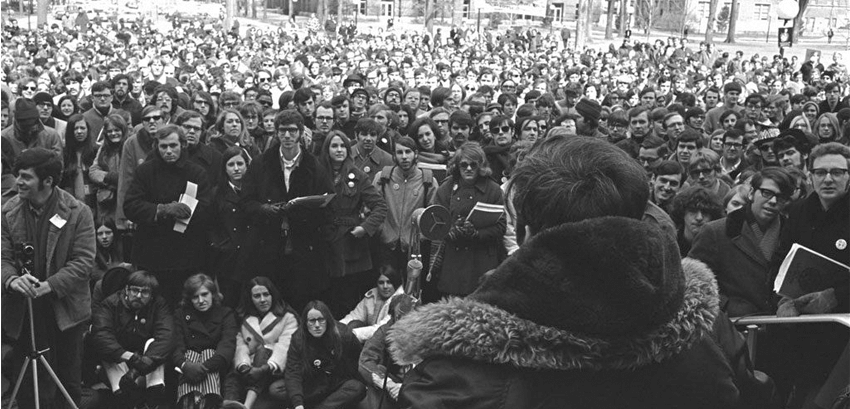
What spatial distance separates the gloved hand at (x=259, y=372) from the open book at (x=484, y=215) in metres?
1.54

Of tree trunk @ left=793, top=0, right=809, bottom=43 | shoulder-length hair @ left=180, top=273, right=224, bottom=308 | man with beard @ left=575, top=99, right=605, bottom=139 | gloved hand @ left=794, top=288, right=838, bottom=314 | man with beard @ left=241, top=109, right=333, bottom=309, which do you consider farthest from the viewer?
tree trunk @ left=793, top=0, right=809, bottom=43

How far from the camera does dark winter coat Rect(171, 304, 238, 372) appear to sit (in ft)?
20.2

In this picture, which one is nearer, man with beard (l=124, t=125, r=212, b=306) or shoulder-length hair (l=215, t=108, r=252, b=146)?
man with beard (l=124, t=125, r=212, b=306)

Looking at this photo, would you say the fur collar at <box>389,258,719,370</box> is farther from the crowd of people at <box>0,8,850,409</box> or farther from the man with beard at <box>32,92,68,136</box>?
the man with beard at <box>32,92,68,136</box>

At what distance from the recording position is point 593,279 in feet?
5.89

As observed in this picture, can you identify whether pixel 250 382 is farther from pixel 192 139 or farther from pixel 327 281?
pixel 192 139

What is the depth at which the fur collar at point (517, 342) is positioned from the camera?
1782 millimetres

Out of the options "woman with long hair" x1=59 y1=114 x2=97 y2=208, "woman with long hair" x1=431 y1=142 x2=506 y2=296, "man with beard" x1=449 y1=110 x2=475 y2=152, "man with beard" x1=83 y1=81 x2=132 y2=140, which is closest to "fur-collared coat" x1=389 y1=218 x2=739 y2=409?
"woman with long hair" x1=431 y1=142 x2=506 y2=296

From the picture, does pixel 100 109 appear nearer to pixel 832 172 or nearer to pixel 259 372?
pixel 259 372

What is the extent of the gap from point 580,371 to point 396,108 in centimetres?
959

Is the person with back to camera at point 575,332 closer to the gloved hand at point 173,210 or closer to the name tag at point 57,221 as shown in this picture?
the name tag at point 57,221

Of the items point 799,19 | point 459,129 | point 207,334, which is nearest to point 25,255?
point 207,334

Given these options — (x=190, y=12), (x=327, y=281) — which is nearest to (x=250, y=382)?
(x=327, y=281)

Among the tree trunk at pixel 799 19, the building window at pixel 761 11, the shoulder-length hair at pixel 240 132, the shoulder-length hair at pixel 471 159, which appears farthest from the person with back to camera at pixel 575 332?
the building window at pixel 761 11
